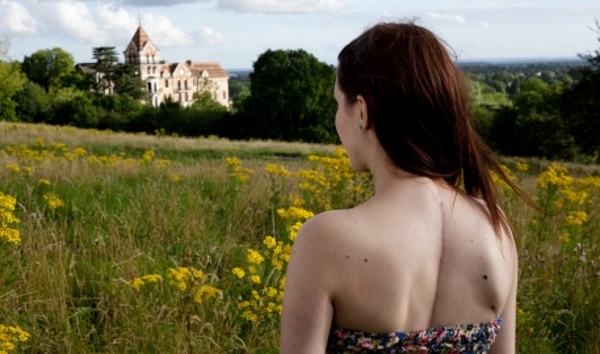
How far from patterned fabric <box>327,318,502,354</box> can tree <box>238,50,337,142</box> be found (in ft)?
146

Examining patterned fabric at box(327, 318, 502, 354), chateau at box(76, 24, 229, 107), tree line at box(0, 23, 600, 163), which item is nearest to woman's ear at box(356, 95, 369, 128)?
patterned fabric at box(327, 318, 502, 354)

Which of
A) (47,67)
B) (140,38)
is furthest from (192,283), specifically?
(140,38)

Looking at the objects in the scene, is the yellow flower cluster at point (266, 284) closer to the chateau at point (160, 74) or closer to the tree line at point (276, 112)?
the tree line at point (276, 112)

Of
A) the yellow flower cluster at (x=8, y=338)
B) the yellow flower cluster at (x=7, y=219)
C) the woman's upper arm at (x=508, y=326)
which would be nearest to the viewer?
the woman's upper arm at (x=508, y=326)

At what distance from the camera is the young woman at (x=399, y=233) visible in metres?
1.26

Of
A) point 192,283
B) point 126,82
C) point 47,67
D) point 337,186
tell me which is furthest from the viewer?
point 47,67

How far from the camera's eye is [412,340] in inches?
52.8

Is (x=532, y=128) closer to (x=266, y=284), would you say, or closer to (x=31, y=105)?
(x=31, y=105)

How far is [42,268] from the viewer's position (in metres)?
3.93

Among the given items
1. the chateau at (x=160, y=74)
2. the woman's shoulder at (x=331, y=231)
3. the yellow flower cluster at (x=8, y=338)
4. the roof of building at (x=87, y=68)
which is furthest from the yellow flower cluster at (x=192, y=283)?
the chateau at (x=160, y=74)

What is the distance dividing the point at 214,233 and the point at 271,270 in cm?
150

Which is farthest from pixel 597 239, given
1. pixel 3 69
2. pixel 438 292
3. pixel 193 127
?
pixel 3 69

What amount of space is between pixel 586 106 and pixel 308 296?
2504cm

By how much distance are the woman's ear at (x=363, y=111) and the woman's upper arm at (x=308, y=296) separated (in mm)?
228
